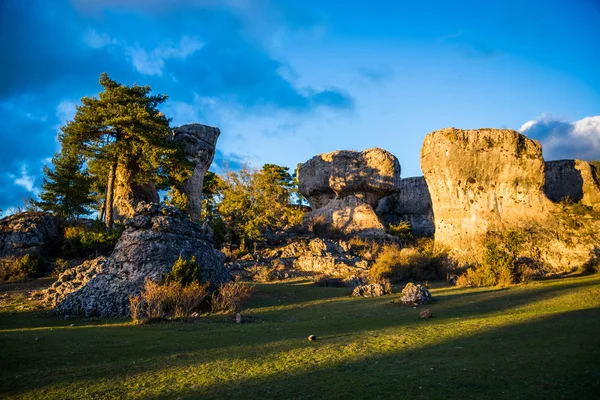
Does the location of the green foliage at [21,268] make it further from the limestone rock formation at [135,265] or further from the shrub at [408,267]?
the shrub at [408,267]

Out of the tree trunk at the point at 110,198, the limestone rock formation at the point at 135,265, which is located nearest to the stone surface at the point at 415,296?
the limestone rock formation at the point at 135,265

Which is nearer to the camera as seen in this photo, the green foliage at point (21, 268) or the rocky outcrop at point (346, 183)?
the green foliage at point (21, 268)

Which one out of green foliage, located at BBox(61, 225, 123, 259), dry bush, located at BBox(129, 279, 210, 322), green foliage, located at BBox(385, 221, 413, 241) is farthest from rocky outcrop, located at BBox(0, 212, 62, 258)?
green foliage, located at BBox(385, 221, 413, 241)

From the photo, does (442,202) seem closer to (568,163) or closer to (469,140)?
(469,140)

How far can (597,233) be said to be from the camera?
780 inches

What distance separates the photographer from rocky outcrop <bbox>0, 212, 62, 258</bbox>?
21.1 meters

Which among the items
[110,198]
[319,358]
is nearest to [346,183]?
[110,198]

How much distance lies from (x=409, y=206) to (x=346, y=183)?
9.60 meters

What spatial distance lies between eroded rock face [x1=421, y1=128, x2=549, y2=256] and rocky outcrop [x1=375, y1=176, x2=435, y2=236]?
17.8 metres

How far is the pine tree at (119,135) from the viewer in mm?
24672

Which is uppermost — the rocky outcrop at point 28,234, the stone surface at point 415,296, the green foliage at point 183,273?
the rocky outcrop at point 28,234

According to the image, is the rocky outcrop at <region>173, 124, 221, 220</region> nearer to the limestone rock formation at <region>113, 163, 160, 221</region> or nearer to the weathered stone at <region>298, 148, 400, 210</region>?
the limestone rock formation at <region>113, 163, 160, 221</region>

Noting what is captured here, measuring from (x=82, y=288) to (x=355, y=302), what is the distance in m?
8.89

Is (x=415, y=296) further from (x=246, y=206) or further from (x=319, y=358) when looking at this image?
(x=246, y=206)
